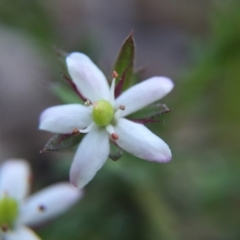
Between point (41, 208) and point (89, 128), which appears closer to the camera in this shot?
point (89, 128)

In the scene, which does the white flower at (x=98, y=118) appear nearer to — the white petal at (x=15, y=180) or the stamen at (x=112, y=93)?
the stamen at (x=112, y=93)

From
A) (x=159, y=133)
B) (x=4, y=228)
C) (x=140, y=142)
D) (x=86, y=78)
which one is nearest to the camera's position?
(x=140, y=142)

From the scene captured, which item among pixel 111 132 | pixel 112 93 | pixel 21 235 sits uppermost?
pixel 112 93

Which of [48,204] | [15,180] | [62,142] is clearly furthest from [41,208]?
[62,142]

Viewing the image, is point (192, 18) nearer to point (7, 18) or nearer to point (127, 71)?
point (7, 18)

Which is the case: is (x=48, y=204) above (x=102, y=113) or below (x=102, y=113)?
below

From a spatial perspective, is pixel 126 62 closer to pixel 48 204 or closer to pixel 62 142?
pixel 62 142
